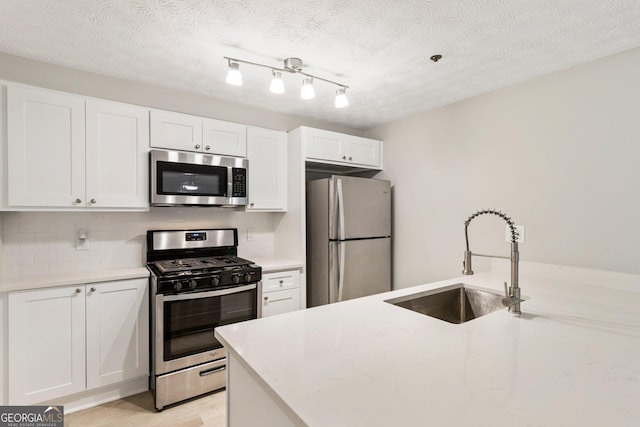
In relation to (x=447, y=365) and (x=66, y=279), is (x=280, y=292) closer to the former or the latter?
(x=66, y=279)

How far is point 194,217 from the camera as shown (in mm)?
2832

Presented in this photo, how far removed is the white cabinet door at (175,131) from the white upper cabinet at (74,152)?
7 cm

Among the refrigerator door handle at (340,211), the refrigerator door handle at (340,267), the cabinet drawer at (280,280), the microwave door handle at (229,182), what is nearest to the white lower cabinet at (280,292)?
the cabinet drawer at (280,280)

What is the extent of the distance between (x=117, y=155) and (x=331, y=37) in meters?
1.74

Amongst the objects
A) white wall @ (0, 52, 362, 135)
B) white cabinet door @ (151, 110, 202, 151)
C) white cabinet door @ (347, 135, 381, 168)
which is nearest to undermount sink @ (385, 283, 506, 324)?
white cabinet door @ (347, 135, 381, 168)

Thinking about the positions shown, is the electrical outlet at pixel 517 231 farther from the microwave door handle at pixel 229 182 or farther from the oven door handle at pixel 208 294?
the microwave door handle at pixel 229 182

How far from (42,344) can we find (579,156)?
12.2 feet

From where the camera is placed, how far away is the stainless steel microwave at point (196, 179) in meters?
2.39

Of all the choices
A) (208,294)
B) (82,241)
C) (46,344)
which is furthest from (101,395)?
(82,241)

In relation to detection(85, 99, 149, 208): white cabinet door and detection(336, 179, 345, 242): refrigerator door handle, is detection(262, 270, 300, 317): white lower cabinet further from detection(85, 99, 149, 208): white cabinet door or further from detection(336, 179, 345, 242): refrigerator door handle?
detection(85, 99, 149, 208): white cabinet door

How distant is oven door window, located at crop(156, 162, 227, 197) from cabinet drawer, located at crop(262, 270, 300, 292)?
0.81 meters

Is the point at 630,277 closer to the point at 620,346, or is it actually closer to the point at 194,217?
the point at 620,346

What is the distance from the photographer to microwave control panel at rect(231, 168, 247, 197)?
107 inches

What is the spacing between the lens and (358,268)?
3.02m
